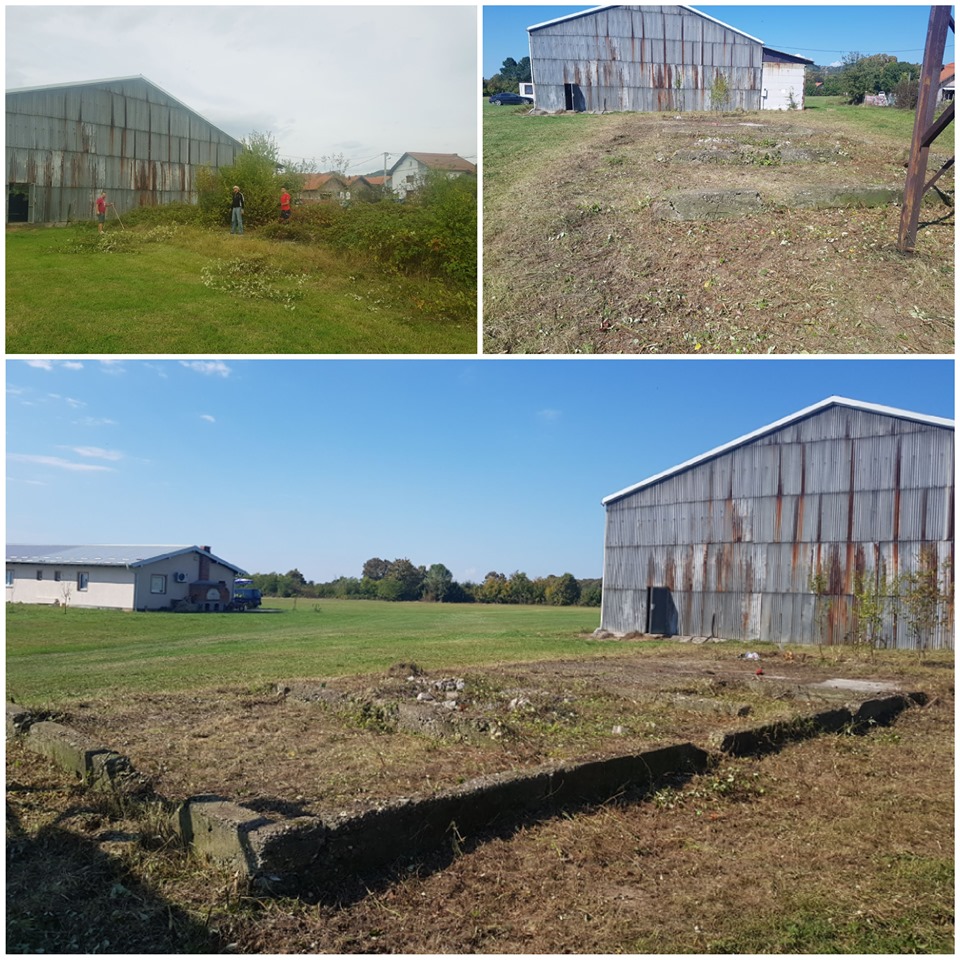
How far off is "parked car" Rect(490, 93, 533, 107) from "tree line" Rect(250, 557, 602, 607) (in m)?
34.8

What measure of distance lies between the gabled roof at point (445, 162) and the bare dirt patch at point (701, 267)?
0.76 metres

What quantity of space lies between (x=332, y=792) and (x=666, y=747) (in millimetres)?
2607

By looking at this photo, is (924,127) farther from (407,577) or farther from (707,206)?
(407,577)

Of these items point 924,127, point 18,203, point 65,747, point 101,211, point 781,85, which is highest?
point 781,85

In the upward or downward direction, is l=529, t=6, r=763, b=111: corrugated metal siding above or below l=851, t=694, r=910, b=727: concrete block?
above

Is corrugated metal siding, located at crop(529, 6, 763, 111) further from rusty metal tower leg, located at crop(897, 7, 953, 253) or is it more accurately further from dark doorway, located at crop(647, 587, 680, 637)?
dark doorway, located at crop(647, 587, 680, 637)

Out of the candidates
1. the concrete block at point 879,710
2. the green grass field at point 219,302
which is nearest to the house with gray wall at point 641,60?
the green grass field at point 219,302

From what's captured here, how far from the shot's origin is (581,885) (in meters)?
4.39

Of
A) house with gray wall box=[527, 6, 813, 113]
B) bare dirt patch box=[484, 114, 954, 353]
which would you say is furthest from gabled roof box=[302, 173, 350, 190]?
house with gray wall box=[527, 6, 813, 113]

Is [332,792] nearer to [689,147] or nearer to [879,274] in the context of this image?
[879,274]

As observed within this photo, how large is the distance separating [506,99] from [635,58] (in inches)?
313

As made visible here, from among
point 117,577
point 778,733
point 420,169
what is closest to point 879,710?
point 778,733

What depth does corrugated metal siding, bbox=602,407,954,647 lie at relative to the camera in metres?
17.7

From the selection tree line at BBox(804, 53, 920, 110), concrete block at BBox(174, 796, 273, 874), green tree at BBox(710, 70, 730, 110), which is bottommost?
concrete block at BBox(174, 796, 273, 874)
